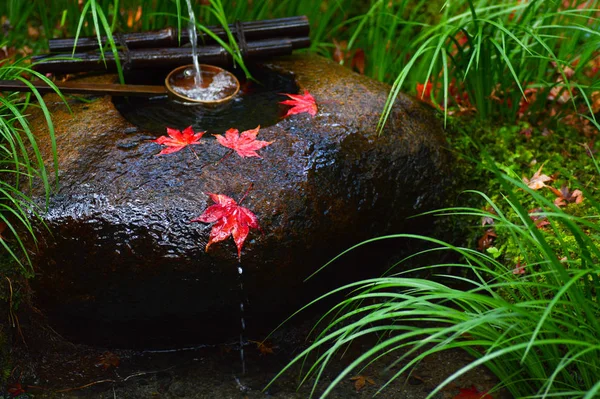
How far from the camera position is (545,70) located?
11.3ft

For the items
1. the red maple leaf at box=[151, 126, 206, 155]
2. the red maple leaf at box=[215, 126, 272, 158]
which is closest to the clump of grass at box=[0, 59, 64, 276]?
the red maple leaf at box=[151, 126, 206, 155]

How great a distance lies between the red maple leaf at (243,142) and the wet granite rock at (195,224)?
0.11ft

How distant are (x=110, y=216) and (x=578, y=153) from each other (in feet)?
8.36

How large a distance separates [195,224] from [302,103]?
0.91m

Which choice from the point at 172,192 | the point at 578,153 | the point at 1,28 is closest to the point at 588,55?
the point at 578,153

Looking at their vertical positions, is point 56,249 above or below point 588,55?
below

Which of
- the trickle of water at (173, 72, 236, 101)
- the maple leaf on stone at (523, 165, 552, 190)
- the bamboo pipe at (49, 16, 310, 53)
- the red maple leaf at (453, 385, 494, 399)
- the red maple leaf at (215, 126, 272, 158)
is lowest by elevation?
the red maple leaf at (453, 385, 494, 399)

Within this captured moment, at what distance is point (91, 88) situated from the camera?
9.56 feet

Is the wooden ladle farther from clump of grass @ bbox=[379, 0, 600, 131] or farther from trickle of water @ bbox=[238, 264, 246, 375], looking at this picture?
trickle of water @ bbox=[238, 264, 246, 375]

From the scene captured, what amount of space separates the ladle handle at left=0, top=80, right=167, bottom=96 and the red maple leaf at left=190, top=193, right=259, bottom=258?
2.93 ft

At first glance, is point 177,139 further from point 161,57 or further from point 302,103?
point 161,57

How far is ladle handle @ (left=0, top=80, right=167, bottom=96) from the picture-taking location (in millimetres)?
2733

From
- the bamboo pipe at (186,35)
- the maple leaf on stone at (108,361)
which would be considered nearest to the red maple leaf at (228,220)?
the maple leaf on stone at (108,361)

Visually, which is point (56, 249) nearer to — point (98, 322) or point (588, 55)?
point (98, 322)
